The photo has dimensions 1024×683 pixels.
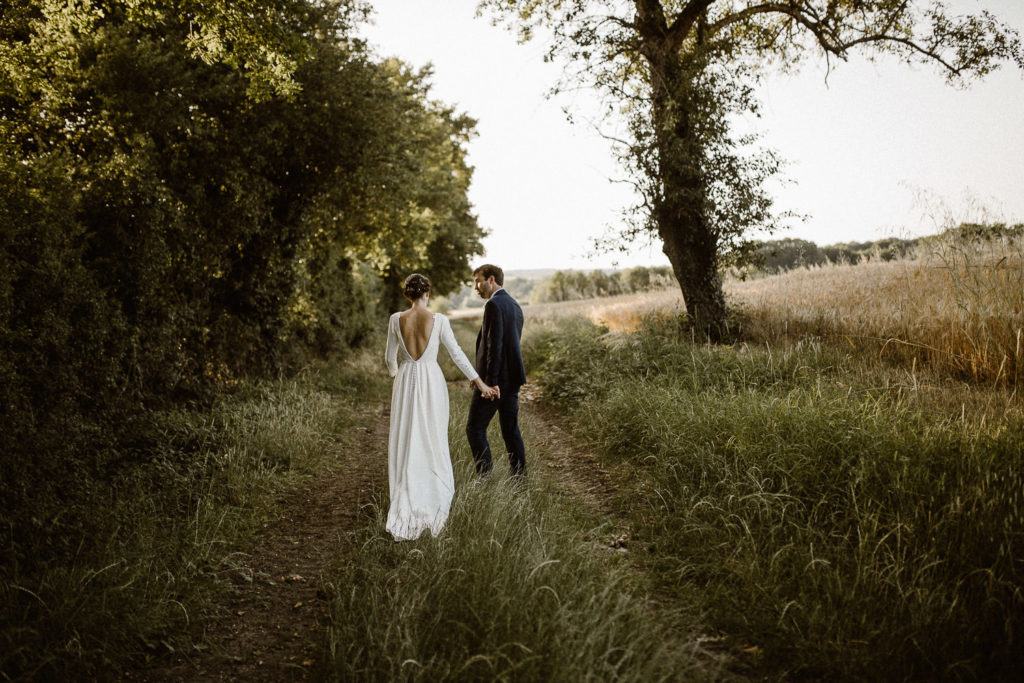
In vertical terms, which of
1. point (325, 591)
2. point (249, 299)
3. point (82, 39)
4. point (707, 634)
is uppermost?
point (82, 39)

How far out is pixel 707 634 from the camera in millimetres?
3352

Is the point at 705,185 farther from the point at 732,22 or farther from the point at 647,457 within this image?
→ the point at 647,457

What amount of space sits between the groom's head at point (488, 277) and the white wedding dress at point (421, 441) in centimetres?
80

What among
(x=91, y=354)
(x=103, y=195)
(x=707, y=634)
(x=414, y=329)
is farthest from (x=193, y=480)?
(x=707, y=634)

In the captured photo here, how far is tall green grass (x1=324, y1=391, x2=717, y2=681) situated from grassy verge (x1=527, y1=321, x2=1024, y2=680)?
0.62m

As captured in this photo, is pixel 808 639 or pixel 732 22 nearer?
pixel 808 639

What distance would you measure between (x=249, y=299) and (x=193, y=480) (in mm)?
4870

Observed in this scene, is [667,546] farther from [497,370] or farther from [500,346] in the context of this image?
[500,346]

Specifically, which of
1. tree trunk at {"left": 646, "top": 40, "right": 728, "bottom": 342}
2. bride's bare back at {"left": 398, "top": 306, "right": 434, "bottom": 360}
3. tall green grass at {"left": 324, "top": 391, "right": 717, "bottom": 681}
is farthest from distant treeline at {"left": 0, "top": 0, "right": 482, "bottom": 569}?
tree trunk at {"left": 646, "top": 40, "right": 728, "bottom": 342}

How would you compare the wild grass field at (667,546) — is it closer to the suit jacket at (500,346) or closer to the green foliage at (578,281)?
the suit jacket at (500,346)

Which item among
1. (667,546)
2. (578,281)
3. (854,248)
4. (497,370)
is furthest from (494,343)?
(578,281)

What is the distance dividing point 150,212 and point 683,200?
9.36 m

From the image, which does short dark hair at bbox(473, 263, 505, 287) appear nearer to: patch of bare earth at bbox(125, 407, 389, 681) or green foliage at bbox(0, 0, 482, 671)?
patch of bare earth at bbox(125, 407, 389, 681)

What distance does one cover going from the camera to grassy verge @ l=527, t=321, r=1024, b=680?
300 centimetres
